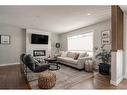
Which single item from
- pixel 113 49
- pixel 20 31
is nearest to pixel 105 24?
pixel 113 49

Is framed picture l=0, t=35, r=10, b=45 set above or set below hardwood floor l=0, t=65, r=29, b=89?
above

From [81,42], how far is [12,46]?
4.29 metres

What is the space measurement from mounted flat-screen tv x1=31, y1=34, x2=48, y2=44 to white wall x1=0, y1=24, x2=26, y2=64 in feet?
1.90

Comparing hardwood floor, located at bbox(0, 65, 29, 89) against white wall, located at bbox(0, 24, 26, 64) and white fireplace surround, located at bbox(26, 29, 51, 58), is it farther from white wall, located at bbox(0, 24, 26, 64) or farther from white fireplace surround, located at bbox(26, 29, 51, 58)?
white fireplace surround, located at bbox(26, 29, 51, 58)

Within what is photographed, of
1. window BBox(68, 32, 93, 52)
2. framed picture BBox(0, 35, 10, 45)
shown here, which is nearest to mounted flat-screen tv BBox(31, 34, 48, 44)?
framed picture BBox(0, 35, 10, 45)

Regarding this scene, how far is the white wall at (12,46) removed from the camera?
537 centimetres

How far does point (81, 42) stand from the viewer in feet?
19.1

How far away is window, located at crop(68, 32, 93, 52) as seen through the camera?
5156mm

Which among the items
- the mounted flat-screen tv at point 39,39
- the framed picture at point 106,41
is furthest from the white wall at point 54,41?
the framed picture at point 106,41

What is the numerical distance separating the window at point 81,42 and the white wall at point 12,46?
3241 mm

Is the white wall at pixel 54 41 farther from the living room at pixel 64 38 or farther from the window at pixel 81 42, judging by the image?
the window at pixel 81 42

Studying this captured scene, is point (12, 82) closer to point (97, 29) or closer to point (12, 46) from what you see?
point (12, 46)
